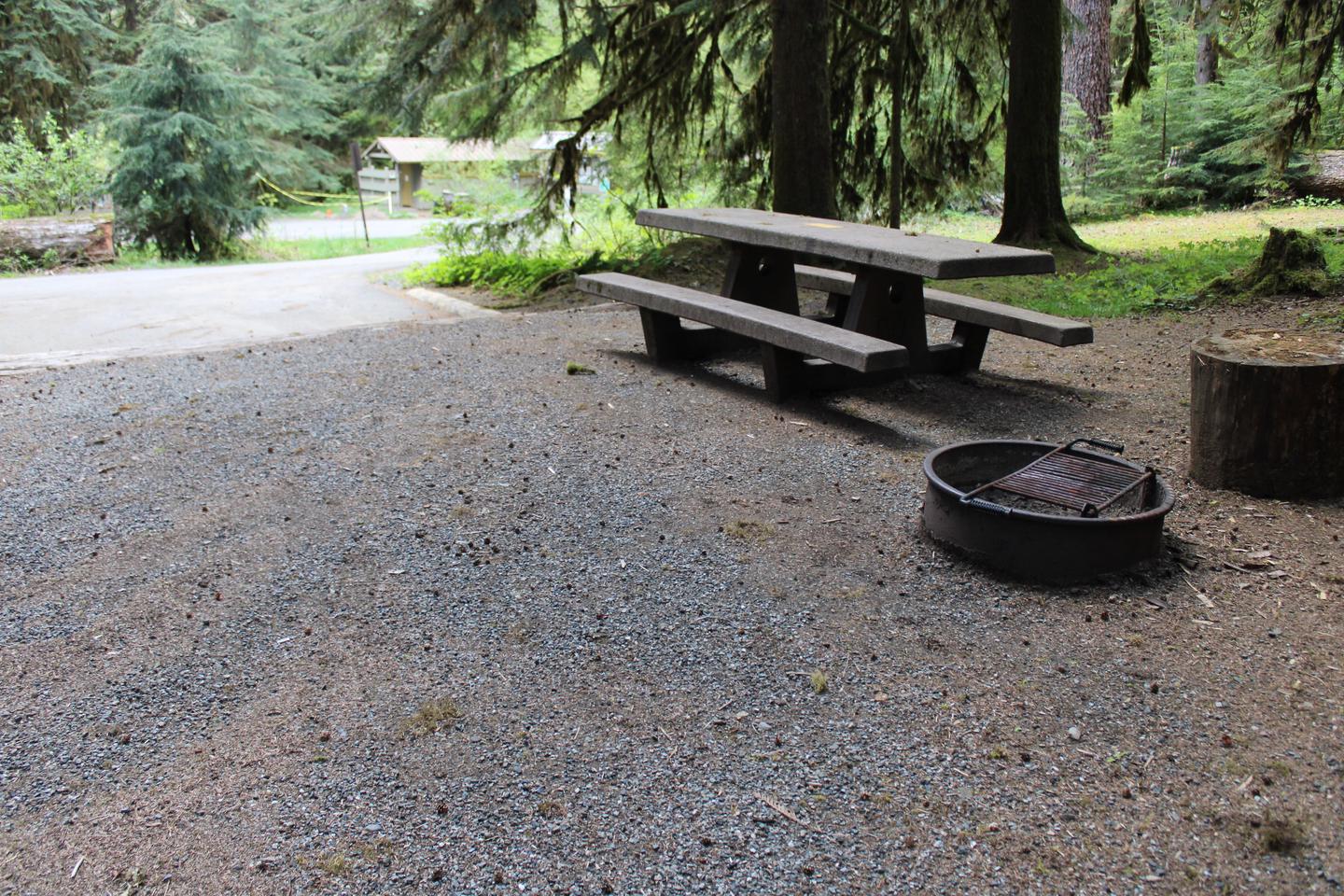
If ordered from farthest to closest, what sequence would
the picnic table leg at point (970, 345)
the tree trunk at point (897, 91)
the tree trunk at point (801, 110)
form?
the tree trunk at point (897, 91), the tree trunk at point (801, 110), the picnic table leg at point (970, 345)

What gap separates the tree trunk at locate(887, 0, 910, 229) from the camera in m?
10.8

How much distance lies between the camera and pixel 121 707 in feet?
9.47

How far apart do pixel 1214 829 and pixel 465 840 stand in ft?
5.41

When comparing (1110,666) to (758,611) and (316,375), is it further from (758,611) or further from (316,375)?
(316,375)

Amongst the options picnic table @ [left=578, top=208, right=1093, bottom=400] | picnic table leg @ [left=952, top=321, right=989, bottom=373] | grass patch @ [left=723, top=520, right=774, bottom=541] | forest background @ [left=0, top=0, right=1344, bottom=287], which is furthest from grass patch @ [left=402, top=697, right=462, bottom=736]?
forest background @ [left=0, top=0, right=1344, bottom=287]

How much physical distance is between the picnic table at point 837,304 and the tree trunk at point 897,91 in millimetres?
4397

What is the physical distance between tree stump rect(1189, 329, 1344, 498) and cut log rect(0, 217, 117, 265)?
15559mm

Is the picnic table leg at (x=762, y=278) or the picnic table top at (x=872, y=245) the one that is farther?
the picnic table leg at (x=762, y=278)

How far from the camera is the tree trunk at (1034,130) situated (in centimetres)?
1023

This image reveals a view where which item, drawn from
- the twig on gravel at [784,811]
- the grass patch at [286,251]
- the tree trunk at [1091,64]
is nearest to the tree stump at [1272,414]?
the twig on gravel at [784,811]

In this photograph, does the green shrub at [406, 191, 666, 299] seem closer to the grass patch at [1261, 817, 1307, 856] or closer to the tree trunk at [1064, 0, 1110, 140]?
the grass patch at [1261, 817, 1307, 856]

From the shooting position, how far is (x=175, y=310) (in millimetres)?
9891

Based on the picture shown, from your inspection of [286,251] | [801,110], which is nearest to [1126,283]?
[801,110]

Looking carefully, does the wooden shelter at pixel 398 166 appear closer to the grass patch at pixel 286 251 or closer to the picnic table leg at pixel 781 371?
the grass patch at pixel 286 251
